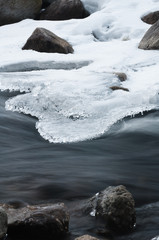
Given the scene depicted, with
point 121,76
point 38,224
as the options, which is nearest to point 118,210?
point 38,224

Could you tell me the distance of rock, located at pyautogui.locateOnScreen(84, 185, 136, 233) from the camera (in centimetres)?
326

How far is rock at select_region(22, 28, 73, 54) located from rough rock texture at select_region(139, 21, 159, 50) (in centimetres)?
161

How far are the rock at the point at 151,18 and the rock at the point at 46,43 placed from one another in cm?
290

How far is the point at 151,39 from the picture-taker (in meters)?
10.4

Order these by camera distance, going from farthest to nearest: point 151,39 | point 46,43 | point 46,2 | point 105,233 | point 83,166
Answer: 1. point 46,2
2. point 46,43
3. point 151,39
4. point 83,166
5. point 105,233

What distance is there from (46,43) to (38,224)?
7851 millimetres

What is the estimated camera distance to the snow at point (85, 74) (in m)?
6.47

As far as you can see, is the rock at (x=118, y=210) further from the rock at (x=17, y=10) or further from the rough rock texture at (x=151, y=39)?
the rock at (x=17, y=10)

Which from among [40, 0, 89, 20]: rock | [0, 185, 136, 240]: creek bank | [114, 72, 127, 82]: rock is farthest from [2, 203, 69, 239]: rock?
[40, 0, 89, 20]: rock

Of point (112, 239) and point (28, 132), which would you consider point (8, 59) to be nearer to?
point (28, 132)

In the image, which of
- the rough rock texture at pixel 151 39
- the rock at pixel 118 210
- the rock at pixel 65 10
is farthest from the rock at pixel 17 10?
the rock at pixel 118 210

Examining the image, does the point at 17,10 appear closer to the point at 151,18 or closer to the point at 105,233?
the point at 151,18

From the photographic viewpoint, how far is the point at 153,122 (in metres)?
Result: 6.62

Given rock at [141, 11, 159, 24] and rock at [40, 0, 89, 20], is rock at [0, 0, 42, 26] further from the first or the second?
rock at [141, 11, 159, 24]
